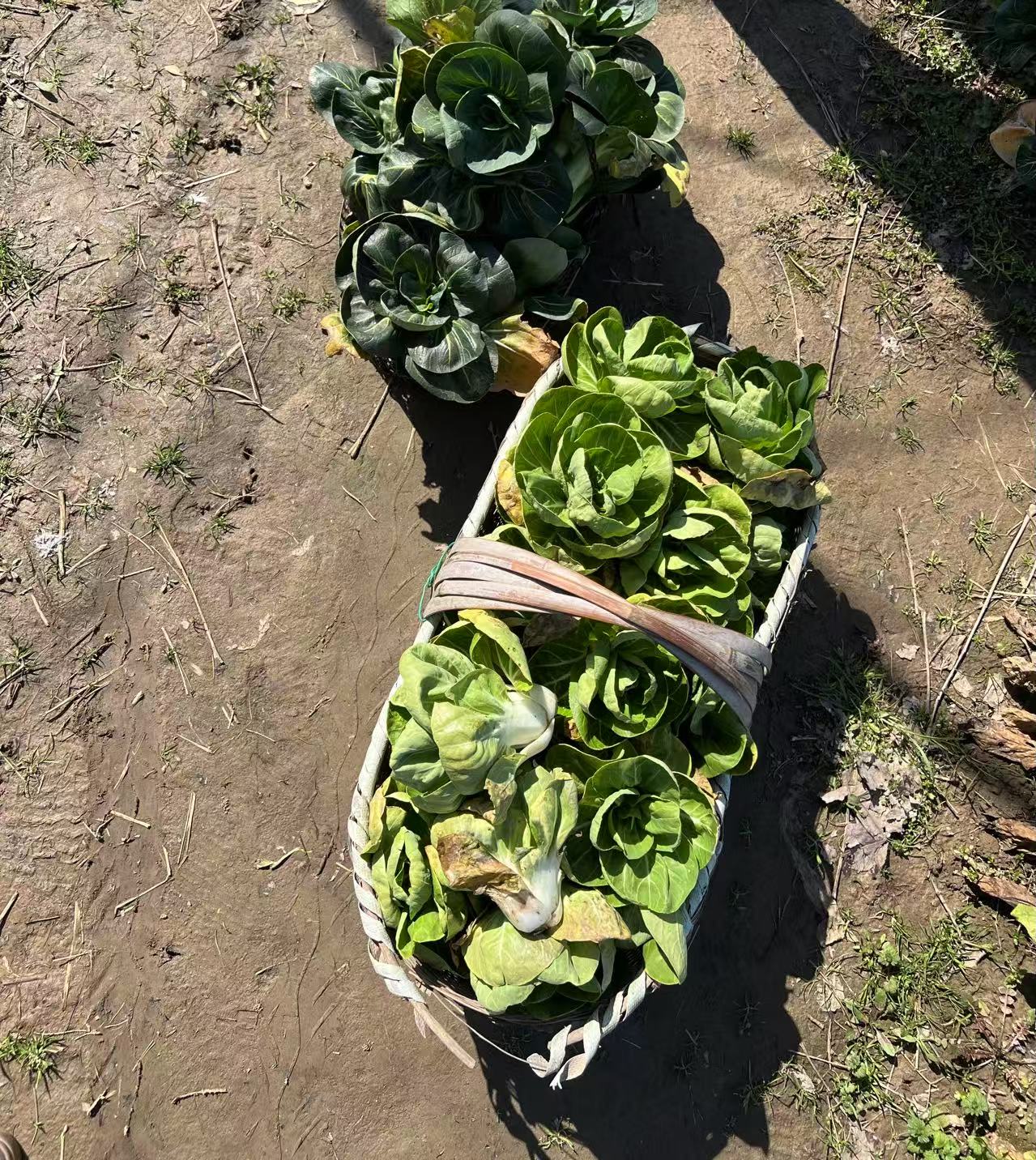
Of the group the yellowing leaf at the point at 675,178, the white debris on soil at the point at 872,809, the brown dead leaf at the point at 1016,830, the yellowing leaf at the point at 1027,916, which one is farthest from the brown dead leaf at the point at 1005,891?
the yellowing leaf at the point at 675,178

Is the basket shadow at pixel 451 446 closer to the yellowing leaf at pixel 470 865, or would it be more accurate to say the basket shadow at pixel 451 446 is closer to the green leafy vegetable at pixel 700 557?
the green leafy vegetable at pixel 700 557

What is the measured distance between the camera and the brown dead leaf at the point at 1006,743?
341 centimetres

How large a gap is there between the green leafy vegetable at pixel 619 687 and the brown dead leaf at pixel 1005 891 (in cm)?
203

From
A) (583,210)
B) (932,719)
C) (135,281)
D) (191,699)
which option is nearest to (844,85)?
(583,210)

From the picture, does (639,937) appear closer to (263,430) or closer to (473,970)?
(473,970)

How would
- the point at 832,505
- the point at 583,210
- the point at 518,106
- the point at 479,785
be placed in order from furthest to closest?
the point at 832,505 < the point at 583,210 < the point at 518,106 < the point at 479,785

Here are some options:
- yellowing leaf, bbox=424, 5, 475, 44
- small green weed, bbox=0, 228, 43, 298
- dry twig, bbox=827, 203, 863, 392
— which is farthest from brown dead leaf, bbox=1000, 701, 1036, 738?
small green weed, bbox=0, 228, 43, 298

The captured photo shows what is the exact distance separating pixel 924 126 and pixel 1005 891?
11.8ft

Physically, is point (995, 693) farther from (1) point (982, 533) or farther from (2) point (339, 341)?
(2) point (339, 341)

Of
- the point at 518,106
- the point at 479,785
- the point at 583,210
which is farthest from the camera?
the point at 583,210

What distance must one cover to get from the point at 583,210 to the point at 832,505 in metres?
1.71

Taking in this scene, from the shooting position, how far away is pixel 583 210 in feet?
10.1

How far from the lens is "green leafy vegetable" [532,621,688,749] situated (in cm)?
229

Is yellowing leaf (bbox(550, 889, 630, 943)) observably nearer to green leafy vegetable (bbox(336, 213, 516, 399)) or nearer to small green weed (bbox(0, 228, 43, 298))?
green leafy vegetable (bbox(336, 213, 516, 399))
